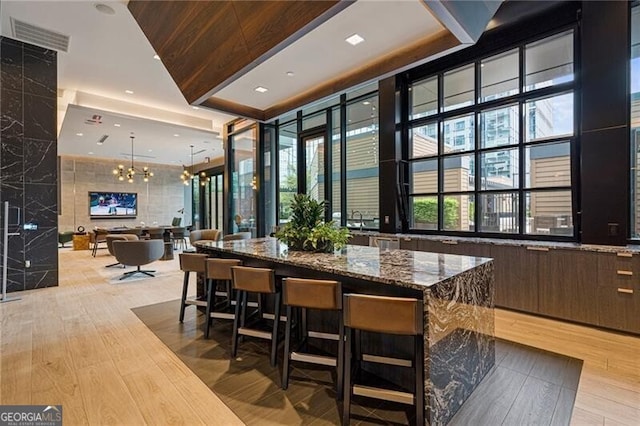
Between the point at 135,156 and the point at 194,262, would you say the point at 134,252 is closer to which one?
the point at 194,262

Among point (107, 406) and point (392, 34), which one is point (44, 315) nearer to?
point (107, 406)

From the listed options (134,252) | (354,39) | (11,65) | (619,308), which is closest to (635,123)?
(619,308)

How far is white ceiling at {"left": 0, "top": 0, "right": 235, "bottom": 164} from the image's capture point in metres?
4.13

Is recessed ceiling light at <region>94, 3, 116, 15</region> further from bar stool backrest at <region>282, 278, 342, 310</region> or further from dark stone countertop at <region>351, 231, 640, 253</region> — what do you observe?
dark stone countertop at <region>351, 231, 640, 253</region>

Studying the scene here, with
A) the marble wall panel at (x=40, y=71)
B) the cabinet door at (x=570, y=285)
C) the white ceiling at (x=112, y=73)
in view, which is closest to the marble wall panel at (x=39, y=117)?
the marble wall panel at (x=40, y=71)

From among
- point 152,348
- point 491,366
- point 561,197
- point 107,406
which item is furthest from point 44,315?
point 561,197

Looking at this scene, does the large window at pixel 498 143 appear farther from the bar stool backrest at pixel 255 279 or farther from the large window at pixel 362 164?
the bar stool backrest at pixel 255 279

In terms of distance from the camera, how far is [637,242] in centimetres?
343

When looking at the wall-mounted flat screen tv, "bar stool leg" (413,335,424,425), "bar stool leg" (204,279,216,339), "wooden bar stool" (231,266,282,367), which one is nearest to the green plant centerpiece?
"wooden bar stool" (231,266,282,367)

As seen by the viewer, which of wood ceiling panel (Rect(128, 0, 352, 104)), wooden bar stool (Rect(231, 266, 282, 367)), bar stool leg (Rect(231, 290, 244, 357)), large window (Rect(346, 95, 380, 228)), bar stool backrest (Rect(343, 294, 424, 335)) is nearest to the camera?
bar stool backrest (Rect(343, 294, 424, 335))

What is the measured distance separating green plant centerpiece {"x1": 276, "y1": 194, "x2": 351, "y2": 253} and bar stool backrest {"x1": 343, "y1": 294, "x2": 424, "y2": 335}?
121cm

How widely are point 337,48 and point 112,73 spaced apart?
465cm

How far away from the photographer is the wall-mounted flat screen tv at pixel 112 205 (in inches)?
512

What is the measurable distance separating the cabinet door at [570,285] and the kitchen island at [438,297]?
161 cm
